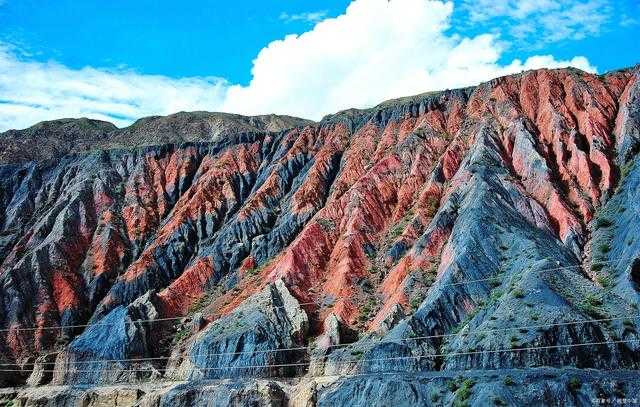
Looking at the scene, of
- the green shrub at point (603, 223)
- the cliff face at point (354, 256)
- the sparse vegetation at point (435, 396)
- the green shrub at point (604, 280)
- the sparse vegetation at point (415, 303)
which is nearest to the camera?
the sparse vegetation at point (435, 396)

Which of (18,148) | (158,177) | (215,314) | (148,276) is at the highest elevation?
(18,148)

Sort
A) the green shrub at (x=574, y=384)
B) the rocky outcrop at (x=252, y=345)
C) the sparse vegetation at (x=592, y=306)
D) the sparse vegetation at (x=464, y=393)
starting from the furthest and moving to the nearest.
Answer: the rocky outcrop at (x=252, y=345)
the sparse vegetation at (x=592, y=306)
the sparse vegetation at (x=464, y=393)
the green shrub at (x=574, y=384)

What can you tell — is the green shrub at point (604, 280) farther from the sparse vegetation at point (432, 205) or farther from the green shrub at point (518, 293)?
the sparse vegetation at point (432, 205)

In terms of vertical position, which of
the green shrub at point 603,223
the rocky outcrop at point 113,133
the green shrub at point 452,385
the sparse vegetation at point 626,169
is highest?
the rocky outcrop at point 113,133

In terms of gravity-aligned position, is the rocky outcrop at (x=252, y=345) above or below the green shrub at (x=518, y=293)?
below

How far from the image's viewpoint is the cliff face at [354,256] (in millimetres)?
47281

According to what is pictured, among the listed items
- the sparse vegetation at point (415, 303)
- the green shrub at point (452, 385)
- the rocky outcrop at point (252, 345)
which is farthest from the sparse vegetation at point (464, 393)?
the rocky outcrop at point (252, 345)

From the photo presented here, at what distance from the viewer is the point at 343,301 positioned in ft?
212

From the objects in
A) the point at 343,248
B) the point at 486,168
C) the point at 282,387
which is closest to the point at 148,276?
the point at 343,248

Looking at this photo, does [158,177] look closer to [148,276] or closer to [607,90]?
[148,276]

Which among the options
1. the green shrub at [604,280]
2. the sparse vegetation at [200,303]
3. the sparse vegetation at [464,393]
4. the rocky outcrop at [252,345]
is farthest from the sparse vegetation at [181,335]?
the green shrub at [604,280]

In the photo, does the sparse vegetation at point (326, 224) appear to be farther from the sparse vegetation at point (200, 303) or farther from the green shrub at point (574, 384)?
the green shrub at point (574, 384)

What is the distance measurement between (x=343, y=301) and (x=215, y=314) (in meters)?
Result: 14.5

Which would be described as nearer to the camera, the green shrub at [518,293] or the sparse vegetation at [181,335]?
the green shrub at [518,293]
